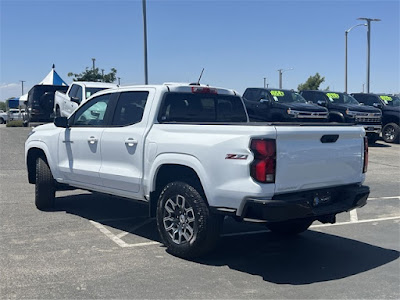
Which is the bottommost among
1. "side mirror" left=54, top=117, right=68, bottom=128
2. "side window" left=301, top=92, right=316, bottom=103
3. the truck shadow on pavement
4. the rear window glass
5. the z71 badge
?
the truck shadow on pavement

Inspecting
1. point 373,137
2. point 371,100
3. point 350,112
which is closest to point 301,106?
point 350,112

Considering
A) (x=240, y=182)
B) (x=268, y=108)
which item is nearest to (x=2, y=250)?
(x=240, y=182)

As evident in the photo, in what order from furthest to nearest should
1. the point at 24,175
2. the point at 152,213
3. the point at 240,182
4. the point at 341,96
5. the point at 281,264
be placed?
the point at 341,96, the point at 24,175, the point at 152,213, the point at 281,264, the point at 240,182

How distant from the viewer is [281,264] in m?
5.16

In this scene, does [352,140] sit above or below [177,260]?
above

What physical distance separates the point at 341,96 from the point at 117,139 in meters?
16.3

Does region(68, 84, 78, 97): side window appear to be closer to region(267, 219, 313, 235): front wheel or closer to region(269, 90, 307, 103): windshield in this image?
region(269, 90, 307, 103): windshield

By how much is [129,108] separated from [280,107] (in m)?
11.9

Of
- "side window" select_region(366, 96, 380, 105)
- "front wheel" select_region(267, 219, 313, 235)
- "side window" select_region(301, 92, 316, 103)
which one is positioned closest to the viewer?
"front wheel" select_region(267, 219, 313, 235)

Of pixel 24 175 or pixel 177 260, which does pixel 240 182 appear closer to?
pixel 177 260

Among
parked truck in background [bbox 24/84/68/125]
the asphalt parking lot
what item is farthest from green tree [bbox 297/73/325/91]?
the asphalt parking lot

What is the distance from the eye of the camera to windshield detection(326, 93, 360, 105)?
2009 centimetres

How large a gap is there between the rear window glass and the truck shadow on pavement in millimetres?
1618

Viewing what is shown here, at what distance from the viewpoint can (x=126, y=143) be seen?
584 centimetres
